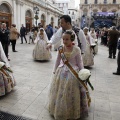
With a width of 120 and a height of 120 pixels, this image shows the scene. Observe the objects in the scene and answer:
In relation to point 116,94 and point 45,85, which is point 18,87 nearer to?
point 45,85

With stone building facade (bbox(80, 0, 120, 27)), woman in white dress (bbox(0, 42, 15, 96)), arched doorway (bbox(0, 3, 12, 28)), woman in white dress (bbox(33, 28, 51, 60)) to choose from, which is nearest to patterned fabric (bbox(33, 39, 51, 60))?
woman in white dress (bbox(33, 28, 51, 60))

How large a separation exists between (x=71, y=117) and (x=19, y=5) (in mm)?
19243

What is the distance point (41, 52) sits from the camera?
7891mm

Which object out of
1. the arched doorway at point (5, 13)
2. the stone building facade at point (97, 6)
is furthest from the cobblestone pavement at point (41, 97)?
the stone building facade at point (97, 6)

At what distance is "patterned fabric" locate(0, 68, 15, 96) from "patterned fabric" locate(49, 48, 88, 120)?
1.33m

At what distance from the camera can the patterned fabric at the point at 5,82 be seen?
3.87 metres

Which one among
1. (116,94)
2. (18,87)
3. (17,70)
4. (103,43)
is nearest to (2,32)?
(17,70)

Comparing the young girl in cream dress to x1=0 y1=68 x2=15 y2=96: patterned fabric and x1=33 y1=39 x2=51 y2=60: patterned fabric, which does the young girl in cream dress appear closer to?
x1=0 y1=68 x2=15 y2=96: patterned fabric

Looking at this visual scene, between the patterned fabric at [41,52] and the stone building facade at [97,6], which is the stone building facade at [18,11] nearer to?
the patterned fabric at [41,52]

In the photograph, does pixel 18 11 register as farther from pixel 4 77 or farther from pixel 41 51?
pixel 4 77

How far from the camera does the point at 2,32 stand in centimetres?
746

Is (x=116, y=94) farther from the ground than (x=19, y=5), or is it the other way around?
(x=19, y=5)

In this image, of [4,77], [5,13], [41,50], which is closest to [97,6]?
[5,13]

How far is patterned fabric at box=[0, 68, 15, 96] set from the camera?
3.87m
